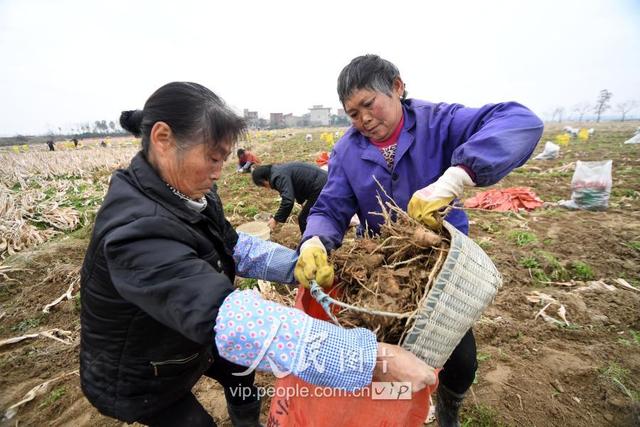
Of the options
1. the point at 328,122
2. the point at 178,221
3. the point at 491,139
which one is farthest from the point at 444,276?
the point at 328,122

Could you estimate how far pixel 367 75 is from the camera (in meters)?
1.76

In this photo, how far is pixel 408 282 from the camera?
137cm

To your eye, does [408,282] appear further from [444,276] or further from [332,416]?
[332,416]

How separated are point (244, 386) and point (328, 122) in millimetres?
90810

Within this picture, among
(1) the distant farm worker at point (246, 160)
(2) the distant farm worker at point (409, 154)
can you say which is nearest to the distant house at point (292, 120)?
(1) the distant farm worker at point (246, 160)

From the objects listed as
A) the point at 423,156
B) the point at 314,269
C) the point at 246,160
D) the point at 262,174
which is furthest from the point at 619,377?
the point at 246,160

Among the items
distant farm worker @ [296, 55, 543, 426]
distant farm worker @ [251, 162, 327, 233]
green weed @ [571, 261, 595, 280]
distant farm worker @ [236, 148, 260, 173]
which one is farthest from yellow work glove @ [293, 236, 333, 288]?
distant farm worker @ [236, 148, 260, 173]

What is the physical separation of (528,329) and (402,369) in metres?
2.75

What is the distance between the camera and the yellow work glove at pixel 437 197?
1424 mm

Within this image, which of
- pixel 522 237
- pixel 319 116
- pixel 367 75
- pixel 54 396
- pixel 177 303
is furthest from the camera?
pixel 319 116

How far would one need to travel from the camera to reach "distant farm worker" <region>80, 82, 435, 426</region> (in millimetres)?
988

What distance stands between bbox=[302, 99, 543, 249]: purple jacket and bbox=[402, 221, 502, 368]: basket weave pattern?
0.52 metres

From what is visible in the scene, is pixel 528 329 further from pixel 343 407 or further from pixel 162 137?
pixel 162 137

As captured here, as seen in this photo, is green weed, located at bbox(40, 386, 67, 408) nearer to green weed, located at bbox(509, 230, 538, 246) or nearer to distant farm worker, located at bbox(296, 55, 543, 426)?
distant farm worker, located at bbox(296, 55, 543, 426)
